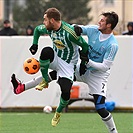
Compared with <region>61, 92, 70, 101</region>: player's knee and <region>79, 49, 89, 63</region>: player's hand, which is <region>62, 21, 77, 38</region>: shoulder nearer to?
<region>79, 49, 89, 63</region>: player's hand

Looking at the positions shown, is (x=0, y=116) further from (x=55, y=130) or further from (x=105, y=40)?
(x=105, y=40)

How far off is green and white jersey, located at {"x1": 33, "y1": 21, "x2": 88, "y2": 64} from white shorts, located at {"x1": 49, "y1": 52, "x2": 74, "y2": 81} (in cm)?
7

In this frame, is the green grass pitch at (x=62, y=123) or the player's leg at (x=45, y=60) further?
the green grass pitch at (x=62, y=123)

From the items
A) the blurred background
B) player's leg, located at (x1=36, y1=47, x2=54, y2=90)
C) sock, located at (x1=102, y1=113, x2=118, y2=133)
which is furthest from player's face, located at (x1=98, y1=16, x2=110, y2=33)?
the blurred background

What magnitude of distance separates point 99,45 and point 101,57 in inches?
7.8

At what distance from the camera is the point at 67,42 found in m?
11.5

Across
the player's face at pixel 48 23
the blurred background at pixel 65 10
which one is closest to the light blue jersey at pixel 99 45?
the player's face at pixel 48 23

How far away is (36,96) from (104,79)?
5.81 metres

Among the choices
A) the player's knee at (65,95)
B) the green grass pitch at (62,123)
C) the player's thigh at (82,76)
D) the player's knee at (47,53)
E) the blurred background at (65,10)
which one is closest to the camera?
the player's knee at (47,53)

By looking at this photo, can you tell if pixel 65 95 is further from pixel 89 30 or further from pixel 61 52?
pixel 89 30

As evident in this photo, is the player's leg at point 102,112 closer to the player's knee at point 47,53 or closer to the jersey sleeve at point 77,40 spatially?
the jersey sleeve at point 77,40

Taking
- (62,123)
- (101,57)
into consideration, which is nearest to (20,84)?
(101,57)

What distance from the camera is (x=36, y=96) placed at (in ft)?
56.8

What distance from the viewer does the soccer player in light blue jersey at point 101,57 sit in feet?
37.3
